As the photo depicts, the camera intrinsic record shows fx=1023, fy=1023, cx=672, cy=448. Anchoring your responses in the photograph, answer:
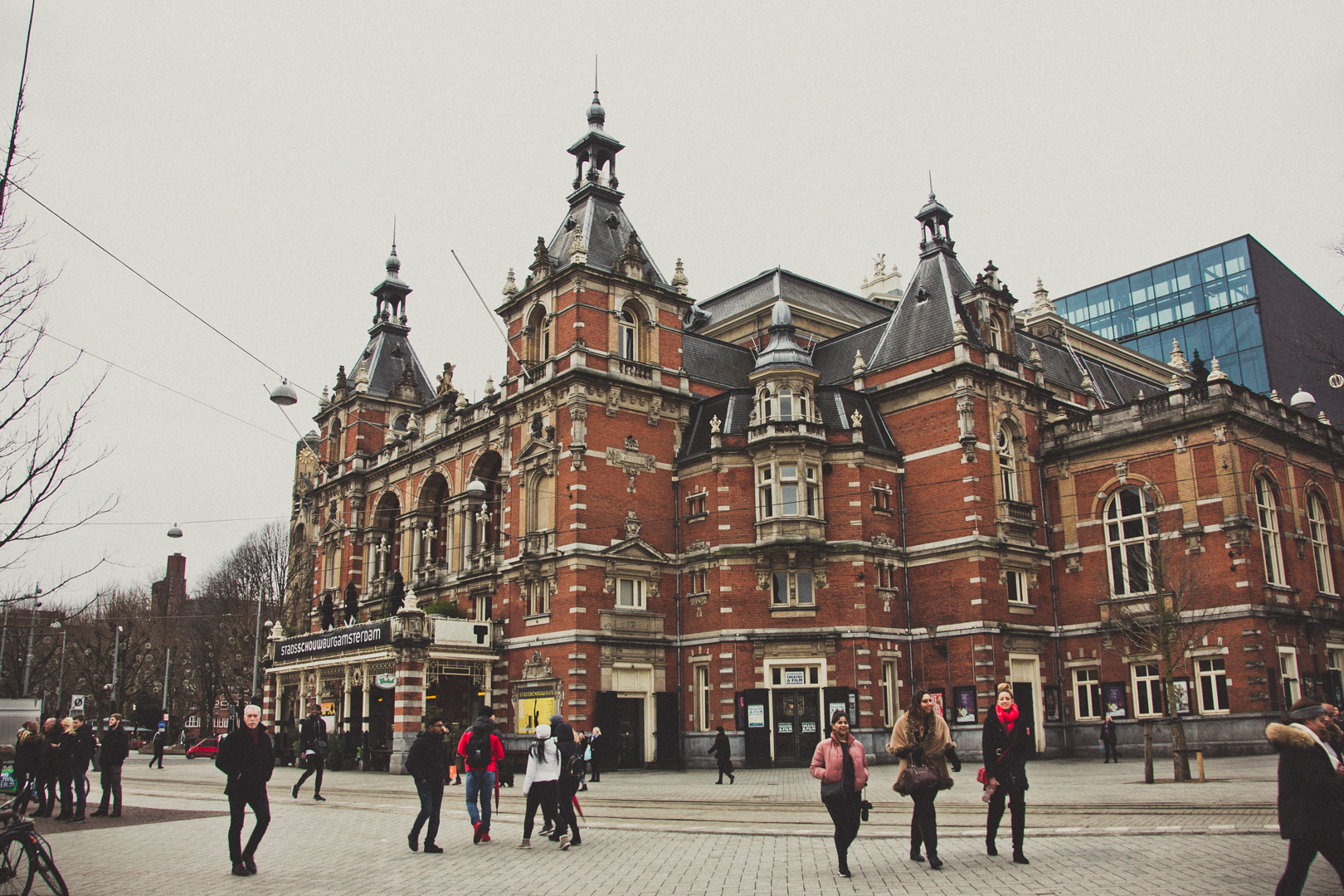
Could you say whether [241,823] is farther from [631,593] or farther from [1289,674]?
[1289,674]

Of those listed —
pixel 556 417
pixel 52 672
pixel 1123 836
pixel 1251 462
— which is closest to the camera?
pixel 1123 836

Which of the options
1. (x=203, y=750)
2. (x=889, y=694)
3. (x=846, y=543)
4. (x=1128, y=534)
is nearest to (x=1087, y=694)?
(x=1128, y=534)

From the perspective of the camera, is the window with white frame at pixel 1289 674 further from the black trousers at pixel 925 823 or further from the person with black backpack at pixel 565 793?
the person with black backpack at pixel 565 793

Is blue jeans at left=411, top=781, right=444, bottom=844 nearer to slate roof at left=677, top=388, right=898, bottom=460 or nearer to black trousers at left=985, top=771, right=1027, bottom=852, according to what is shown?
black trousers at left=985, top=771, right=1027, bottom=852

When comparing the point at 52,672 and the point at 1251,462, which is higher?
the point at 1251,462

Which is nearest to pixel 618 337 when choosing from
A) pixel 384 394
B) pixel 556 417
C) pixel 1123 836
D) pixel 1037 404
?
pixel 556 417

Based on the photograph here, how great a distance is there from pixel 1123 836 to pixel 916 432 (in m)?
26.2

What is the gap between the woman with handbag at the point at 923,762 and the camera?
11.7m

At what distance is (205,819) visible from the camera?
18578 millimetres

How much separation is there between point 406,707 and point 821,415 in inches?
731

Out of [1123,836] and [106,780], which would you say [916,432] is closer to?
[1123,836]

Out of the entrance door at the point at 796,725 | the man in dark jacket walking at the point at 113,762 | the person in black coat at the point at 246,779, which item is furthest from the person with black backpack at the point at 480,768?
the entrance door at the point at 796,725

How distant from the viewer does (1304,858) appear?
26.8 ft

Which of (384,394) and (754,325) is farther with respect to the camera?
(384,394)
